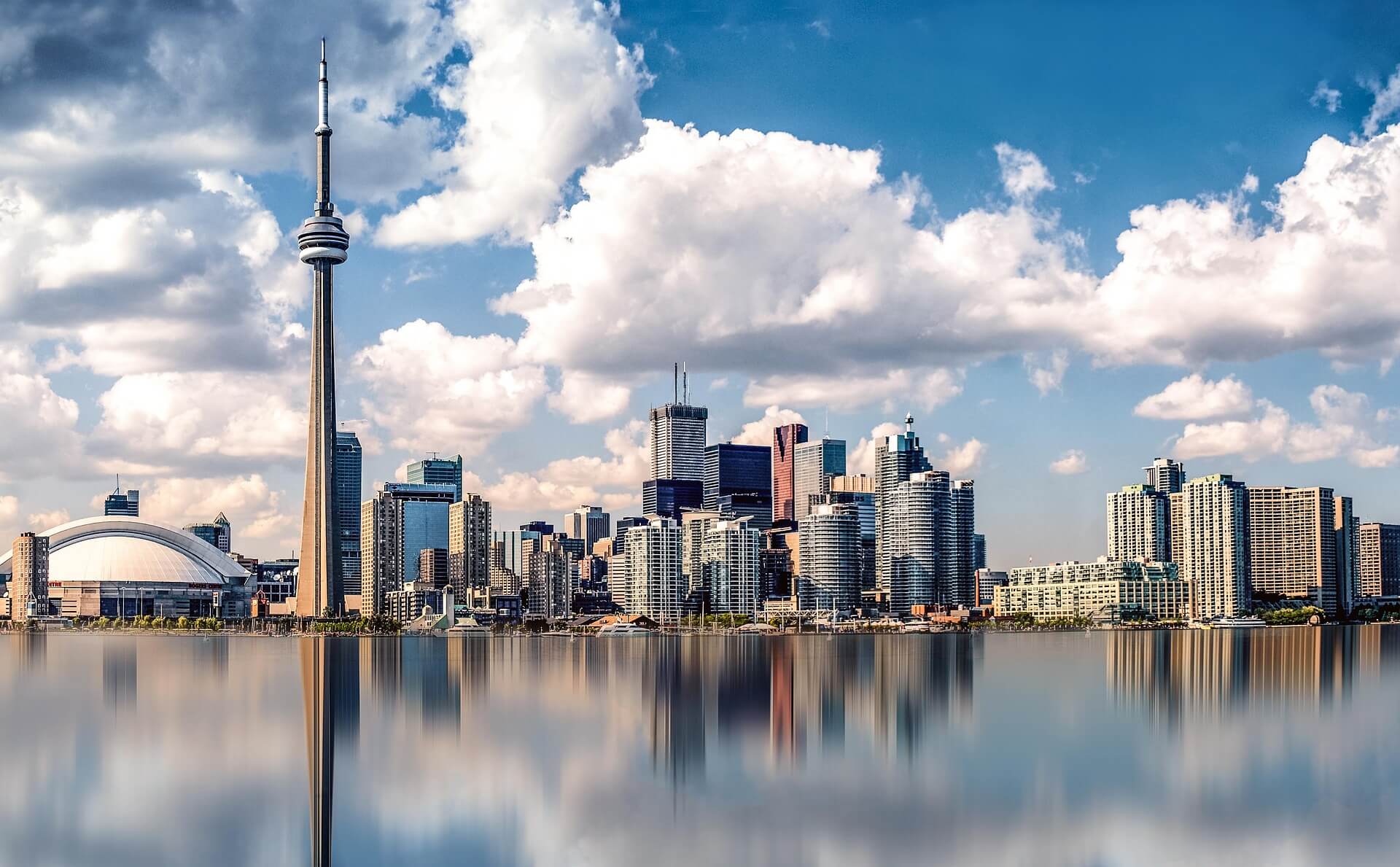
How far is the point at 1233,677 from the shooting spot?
116m

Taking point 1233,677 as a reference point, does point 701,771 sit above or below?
above

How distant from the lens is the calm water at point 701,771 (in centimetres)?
4481

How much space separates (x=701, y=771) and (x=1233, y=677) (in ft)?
231

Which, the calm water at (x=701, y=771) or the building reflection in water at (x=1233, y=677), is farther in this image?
the building reflection in water at (x=1233, y=677)

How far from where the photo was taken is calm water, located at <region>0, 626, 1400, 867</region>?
44.8 meters

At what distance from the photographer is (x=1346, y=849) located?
143 feet

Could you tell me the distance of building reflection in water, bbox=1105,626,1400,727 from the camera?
88.5 m

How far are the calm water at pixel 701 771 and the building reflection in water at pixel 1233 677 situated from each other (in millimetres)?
711

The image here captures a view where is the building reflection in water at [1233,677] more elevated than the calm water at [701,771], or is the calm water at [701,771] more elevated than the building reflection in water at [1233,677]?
the calm water at [701,771]

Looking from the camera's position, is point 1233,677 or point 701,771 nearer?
point 701,771

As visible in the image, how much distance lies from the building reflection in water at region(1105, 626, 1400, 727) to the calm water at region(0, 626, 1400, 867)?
71cm

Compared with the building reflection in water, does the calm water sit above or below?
above

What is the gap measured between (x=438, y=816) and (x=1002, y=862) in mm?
17910

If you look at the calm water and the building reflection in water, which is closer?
the calm water
